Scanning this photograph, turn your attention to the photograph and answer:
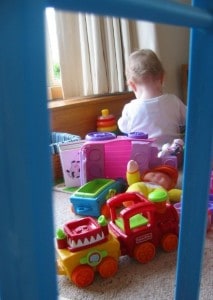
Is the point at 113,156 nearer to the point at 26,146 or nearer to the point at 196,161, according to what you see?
the point at 196,161

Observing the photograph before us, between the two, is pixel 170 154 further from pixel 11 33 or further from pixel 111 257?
pixel 11 33

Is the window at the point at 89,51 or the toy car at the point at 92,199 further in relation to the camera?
the window at the point at 89,51

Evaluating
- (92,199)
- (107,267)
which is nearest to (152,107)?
(92,199)

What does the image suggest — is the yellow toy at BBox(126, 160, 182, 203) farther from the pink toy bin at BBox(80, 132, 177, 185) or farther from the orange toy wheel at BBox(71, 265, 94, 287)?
the orange toy wheel at BBox(71, 265, 94, 287)

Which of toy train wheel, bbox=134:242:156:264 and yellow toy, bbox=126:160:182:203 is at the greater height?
yellow toy, bbox=126:160:182:203

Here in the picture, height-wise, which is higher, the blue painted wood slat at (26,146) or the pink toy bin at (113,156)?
the blue painted wood slat at (26,146)

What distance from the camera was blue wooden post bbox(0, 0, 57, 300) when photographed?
179 millimetres

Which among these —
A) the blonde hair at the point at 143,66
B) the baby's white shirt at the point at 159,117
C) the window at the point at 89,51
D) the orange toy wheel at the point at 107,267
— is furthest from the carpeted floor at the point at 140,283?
the window at the point at 89,51

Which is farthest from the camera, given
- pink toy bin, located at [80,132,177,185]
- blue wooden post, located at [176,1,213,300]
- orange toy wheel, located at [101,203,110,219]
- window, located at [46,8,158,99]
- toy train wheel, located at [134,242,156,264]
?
window, located at [46,8,158,99]

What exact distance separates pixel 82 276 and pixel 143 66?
104 cm

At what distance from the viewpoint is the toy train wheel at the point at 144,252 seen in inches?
30.1

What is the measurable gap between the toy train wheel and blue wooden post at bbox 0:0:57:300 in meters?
0.56

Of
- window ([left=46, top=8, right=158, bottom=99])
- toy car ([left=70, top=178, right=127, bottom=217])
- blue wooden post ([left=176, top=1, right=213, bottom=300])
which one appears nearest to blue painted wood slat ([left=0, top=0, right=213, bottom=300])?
blue wooden post ([left=176, top=1, right=213, bottom=300])

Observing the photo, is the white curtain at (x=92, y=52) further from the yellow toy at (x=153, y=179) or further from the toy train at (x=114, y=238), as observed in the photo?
the toy train at (x=114, y=238)
